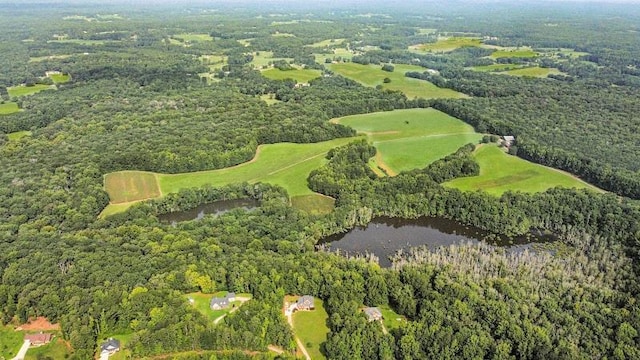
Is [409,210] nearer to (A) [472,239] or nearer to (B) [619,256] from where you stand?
(A) [472,239]

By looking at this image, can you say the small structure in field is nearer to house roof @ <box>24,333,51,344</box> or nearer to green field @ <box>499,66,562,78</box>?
house roof @ <box>24,333,51,344</box>

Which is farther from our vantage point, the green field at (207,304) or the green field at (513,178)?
the green field at (513,178)

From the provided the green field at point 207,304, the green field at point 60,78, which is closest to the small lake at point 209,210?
the green field at point 207,304

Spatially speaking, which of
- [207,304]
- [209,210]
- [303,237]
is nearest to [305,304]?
[207,304]

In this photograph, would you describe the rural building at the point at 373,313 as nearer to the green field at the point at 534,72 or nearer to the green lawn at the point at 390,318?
the green lawn at the point at 390,318

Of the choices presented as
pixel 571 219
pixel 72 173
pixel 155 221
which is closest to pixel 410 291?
pixel 571 219
